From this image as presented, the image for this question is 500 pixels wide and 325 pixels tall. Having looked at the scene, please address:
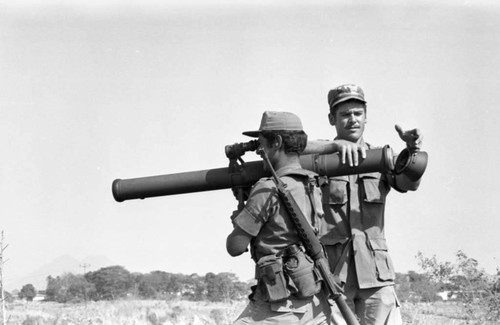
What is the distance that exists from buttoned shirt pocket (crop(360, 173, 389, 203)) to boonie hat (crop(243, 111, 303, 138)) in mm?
1098

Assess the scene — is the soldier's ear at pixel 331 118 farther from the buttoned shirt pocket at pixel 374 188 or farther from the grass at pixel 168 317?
the grass at pixel 168 317

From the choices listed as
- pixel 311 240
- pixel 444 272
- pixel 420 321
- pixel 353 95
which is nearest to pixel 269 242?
pixel 311 240

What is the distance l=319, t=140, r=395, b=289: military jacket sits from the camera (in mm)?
5055

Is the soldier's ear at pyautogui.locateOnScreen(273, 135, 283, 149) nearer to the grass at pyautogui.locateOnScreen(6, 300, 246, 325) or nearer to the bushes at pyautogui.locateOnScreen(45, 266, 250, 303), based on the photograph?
the grass at pyautogui.locateOnScreen(6, 300, 246, 325)

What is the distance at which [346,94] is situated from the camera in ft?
17.4

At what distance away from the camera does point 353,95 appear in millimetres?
5289

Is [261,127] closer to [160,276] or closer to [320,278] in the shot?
[320,278]

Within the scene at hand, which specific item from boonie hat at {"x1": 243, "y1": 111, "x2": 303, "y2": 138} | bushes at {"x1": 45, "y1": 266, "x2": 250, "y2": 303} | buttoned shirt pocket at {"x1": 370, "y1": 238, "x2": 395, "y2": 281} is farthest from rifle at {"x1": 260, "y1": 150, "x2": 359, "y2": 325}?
bushes at {"x1": 45, "y1": 266, "x2": 250, "y2": 303}

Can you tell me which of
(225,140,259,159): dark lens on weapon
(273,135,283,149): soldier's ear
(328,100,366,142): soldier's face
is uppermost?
(328,100,366,142): soldier's face

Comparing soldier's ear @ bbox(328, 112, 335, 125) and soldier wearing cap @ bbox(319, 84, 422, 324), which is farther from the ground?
soldier's ear @ bbox(328, 112, 335, 125)

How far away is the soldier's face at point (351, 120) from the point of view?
17.3ft

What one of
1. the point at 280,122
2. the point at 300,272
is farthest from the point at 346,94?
the point at 300,272

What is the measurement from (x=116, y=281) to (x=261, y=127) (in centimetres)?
3451

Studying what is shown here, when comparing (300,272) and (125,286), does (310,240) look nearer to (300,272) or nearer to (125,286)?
(300,272)
